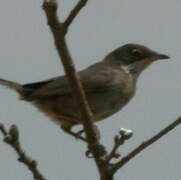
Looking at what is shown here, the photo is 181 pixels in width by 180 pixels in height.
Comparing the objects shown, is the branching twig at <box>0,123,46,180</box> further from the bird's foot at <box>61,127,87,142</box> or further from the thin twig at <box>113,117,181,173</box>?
the bird's foot at <box>61,127,87,142</box>

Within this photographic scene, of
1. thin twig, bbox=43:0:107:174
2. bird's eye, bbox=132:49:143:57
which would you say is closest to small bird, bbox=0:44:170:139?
bird's eye, bbox=132:49:143:57

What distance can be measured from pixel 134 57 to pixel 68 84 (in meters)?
2.23

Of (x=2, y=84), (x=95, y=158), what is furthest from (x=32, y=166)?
(x=2, y=84)

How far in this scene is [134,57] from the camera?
9.23 m

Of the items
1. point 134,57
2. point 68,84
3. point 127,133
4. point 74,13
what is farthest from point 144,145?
point 134,57

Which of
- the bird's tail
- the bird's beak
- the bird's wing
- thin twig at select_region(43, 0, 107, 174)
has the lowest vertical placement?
the bird's beak

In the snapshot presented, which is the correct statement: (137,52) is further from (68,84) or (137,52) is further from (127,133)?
(127,133)

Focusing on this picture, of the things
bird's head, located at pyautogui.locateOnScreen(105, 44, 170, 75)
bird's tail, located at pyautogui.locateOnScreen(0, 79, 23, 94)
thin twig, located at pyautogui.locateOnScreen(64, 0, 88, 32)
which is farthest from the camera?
bird's head, located at pyautogui.locateOnScreen(105, 44, 170, 75)

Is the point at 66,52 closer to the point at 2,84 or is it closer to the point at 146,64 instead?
the point at 2,84

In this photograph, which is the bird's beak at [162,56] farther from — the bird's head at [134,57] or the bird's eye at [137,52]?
the bird's eye at [137,52]

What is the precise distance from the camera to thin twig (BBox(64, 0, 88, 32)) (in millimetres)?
3694

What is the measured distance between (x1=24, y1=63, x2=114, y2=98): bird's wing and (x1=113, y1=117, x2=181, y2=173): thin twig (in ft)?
9.53

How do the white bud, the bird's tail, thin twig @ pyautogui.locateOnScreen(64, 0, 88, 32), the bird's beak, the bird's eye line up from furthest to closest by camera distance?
the bird's eye, the bird's beak, the bird's tail, the white bud, thin twig @ pyautogui.locateOnScreen(64, 0, 88, 32)

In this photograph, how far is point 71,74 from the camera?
160 inches
